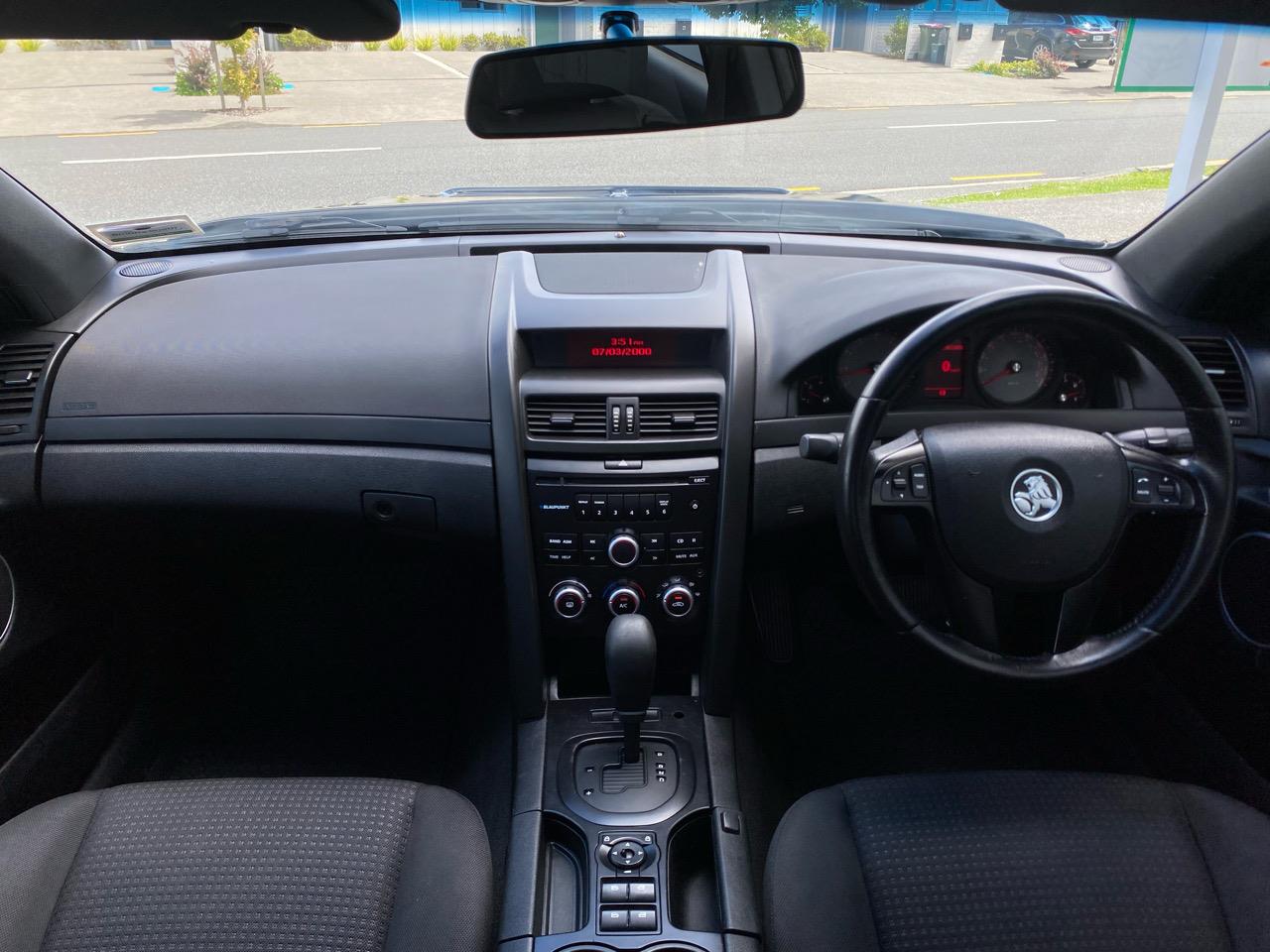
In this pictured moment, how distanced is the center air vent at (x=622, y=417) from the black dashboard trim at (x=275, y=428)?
0.16 metres

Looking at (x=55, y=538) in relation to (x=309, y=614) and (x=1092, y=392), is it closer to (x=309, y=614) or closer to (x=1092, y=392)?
(x=309, y=614)

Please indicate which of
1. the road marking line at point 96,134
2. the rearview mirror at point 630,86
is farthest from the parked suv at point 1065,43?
the road marking line at point 96,134

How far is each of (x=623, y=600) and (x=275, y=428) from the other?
987 millimetres

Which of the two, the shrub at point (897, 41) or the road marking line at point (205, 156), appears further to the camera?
the road marking line at point (205, 156)

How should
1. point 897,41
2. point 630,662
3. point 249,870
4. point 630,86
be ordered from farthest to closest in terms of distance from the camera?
point 897,41, point 630,662, point 630,86, point 249,870

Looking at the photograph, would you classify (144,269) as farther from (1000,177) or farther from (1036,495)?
(1000,177)

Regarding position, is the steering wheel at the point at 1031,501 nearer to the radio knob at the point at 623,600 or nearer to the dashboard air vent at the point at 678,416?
the dashboard air vent at the point at 678,416

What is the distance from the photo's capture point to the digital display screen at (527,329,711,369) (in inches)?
87.7

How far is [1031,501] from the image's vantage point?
1.76 m

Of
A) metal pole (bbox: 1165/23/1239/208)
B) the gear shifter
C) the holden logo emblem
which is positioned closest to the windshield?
metal pole (bbox: 1165/23/1239/208)

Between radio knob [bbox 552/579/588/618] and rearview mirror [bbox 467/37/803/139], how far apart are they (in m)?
1.08

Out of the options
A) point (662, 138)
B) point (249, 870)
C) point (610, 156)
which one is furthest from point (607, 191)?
point (249, 870)

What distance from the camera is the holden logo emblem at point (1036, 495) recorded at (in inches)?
69.0

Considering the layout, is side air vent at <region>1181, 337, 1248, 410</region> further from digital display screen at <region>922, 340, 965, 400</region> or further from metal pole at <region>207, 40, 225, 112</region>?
metal pole at <region>207, 40, 225, 112</region>
